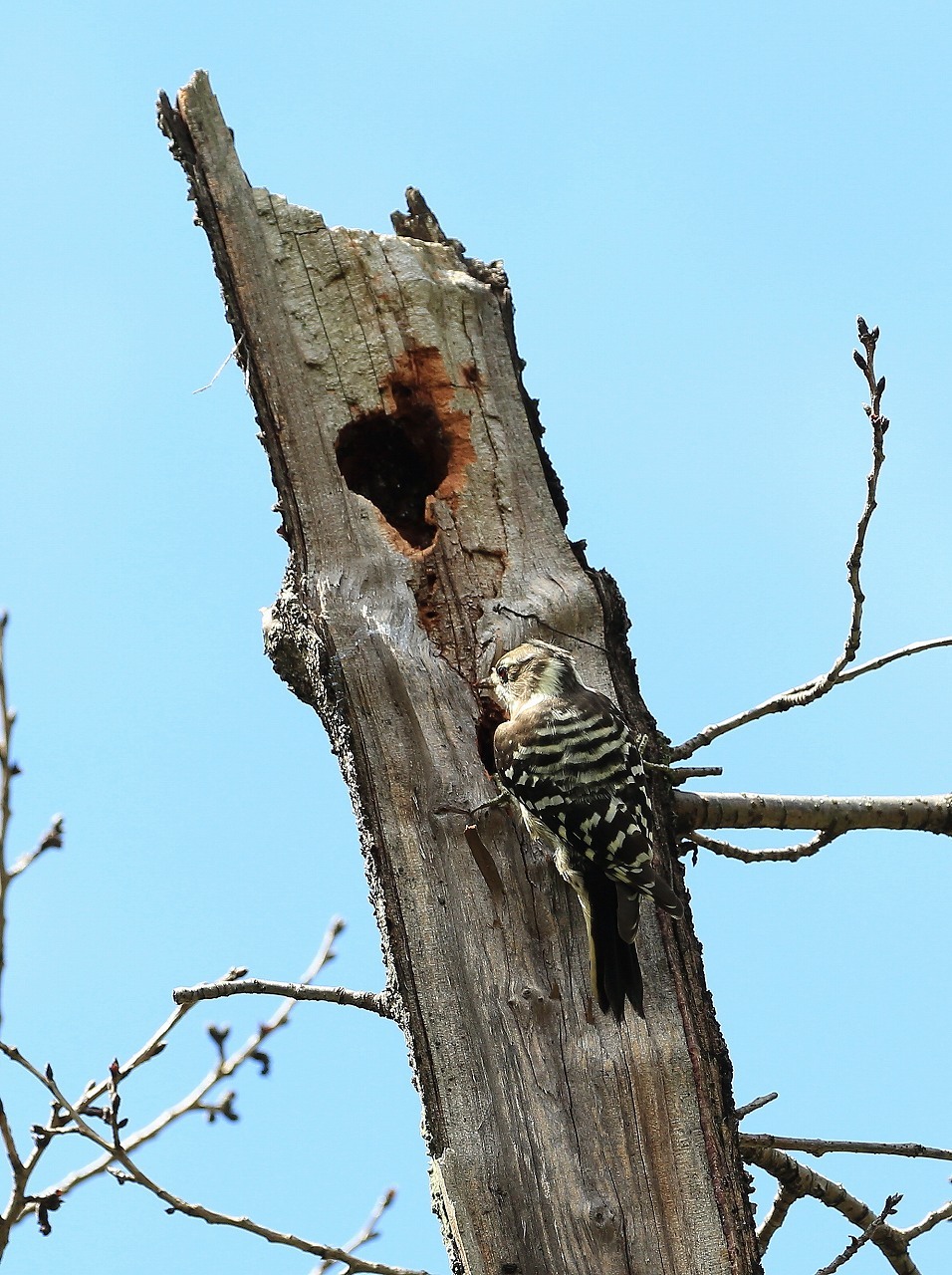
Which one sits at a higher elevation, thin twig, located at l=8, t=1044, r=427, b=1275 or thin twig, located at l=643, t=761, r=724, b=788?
thin twig, located at l=643, t=761, r=724, b=788

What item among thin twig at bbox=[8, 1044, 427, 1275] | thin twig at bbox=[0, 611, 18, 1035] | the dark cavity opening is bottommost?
thin twig at bbox=[8, 1044, 427, 1275]

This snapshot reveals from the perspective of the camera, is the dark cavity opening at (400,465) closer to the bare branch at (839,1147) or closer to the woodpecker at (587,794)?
the woodpecker at (587,794)

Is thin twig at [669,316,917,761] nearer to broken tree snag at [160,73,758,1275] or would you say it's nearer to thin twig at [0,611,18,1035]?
broken tree snag at [160,73,758,1275]

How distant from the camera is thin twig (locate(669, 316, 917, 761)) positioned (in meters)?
3.48

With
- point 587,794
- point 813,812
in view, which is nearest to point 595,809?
point 587,794

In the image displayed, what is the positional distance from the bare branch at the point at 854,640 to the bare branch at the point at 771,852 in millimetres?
354

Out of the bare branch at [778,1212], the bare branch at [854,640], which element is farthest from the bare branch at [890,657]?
the bare branch at [778,1212]

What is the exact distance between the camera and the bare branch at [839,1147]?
3.25 meters

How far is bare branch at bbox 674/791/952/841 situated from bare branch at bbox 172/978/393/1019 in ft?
2.95

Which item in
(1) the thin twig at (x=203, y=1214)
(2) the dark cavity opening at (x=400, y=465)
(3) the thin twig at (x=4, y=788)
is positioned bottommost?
(1) the thin twig at (x=203, y=1214)

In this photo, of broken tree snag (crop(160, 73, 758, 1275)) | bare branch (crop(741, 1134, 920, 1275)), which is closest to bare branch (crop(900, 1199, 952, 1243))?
bare branch (crop(741, 1134, 920, 1275))

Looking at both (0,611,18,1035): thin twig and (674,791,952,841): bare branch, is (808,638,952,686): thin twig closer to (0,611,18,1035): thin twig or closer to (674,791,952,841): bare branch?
(674,791,952,841): bare branch

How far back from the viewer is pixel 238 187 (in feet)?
13.0

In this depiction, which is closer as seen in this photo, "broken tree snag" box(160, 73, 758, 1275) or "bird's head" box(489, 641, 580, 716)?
"broken tree snag" box(160, 73, 758, 1275)
